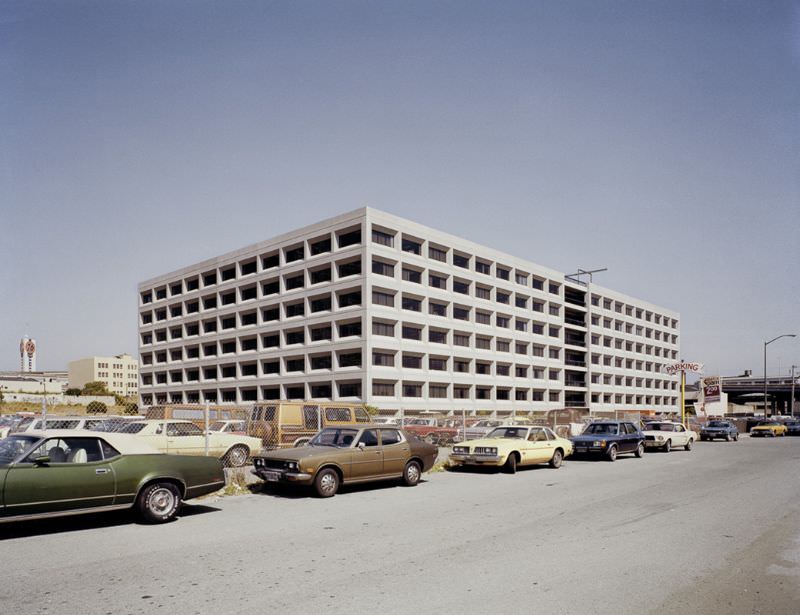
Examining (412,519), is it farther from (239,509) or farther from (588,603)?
(588,603)

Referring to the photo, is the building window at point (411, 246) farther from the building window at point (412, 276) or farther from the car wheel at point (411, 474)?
the car wheel at point (411, 474)

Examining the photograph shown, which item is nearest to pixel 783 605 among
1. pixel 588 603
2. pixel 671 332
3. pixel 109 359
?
pixel 588 603

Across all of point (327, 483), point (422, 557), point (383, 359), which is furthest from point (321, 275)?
point (422, 557)

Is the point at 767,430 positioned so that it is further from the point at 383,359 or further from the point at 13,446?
the point at 13,446


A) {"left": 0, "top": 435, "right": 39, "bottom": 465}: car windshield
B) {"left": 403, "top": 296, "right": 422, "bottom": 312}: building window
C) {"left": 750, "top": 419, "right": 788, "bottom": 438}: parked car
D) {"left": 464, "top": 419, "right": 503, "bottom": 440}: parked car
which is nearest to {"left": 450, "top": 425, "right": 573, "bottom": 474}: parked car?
{"left": 464, "top": 419, "right": 503, "bottom": 440}: parked car

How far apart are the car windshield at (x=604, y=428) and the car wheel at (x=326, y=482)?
47.4ft

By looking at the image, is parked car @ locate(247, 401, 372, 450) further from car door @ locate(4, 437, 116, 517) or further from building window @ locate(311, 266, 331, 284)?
building window @ locate(311, 266, 331, 284)

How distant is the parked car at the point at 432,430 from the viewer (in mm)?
30062

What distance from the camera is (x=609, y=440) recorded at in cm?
2342

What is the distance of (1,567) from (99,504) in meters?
1.98

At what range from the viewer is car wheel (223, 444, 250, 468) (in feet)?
57.8

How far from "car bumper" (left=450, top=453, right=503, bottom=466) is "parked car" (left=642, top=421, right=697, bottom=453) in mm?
12453

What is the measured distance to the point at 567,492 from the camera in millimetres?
14148

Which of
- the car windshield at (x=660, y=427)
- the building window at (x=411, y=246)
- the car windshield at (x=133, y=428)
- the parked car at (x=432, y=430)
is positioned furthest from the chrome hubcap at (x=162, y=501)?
the building window at (x=411, y=246)
